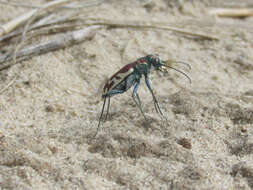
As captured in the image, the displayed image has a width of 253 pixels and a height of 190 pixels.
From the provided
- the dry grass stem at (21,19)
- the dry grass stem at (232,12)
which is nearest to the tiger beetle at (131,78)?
the dry grass stem at (21,19)

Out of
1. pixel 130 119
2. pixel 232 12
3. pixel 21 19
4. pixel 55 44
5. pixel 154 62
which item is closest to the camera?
pixel 130 119

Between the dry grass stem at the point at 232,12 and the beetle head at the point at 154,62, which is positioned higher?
the dry grass stem at the point at 232,12

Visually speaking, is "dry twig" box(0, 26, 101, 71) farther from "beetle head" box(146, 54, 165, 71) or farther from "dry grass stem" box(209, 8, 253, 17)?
"dry grass stem" box(209, 8, 253, 17)

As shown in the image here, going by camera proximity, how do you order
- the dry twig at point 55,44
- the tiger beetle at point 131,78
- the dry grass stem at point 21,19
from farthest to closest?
the dry grass stem at point 21,19 → the dry twig at point 55,44 → the tiger beetle at point 131,78

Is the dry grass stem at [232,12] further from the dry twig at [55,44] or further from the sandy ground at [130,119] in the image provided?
the dry twig at [55,44]

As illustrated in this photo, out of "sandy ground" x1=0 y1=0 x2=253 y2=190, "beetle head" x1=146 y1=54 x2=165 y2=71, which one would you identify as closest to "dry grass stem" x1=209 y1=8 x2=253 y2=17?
"sandy ground" x1=0 y1=0 x2=253 y2=190

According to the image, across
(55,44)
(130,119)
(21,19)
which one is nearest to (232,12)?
(55,44)

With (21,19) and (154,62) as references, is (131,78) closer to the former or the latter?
(154,62)
